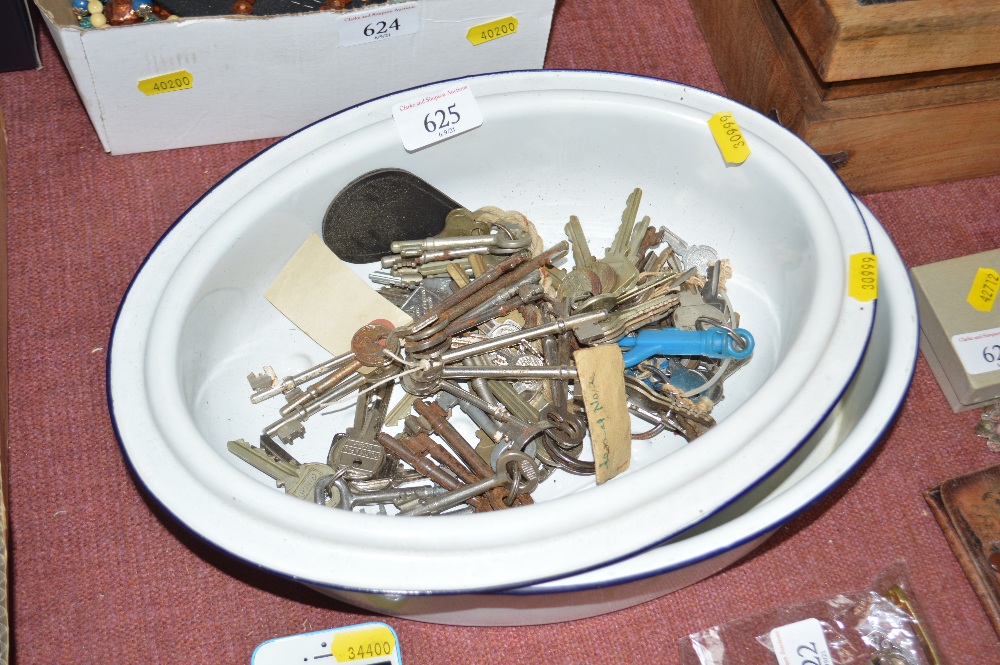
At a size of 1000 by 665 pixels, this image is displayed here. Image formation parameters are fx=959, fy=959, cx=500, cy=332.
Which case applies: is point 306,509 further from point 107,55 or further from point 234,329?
point 107,55

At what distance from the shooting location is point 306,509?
899mm

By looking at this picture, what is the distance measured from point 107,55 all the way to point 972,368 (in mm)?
1160

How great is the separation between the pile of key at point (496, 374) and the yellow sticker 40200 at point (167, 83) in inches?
14.9

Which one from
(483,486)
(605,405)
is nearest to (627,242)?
(605,405)

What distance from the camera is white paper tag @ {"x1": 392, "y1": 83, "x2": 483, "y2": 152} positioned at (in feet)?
3.75

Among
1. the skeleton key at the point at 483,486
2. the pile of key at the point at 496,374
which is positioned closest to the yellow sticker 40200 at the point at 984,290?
the pile of key at the point at 496,374

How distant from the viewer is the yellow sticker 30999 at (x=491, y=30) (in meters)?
1.29

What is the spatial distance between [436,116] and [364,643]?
2.02ft

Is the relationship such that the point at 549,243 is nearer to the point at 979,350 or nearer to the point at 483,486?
the point at 483,486

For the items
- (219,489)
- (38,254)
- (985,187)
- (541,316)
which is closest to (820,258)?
(541,316)

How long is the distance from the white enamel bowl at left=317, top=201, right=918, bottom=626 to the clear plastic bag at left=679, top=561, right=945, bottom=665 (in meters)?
0.09

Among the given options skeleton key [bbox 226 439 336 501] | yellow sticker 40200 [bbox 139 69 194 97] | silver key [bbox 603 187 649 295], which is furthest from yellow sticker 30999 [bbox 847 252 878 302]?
yellow sticker 40200 [bbox 139 69 194 97]

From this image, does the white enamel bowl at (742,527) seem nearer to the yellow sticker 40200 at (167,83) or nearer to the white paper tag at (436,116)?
the white paper tag at (436,116)

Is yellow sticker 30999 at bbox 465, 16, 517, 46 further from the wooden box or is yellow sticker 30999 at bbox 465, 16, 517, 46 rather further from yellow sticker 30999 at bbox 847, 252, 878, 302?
yellow sticker 30999 at bbox 847, 252, 878, 302
